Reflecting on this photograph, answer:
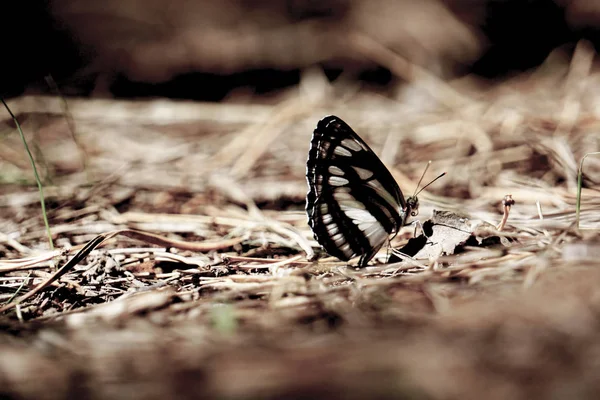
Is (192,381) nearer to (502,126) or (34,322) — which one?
(34,322)

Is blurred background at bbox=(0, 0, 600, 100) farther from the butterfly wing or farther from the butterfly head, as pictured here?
the butterfly head

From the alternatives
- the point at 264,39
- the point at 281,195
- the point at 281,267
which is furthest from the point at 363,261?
the point at 264,39

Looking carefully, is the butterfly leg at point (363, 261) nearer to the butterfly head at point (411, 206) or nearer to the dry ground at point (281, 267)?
the dry ground at point (281, 267)

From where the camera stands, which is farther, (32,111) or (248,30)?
(248,30)

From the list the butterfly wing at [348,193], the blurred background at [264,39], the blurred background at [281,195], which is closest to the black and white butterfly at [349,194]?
the butterfly wing at [348,193]

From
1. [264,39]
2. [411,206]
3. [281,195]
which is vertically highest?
[264,39]

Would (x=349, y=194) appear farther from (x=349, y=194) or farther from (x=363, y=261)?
(x=363, y=261)

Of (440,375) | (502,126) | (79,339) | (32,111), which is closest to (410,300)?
(440,375)
